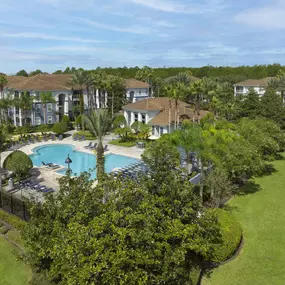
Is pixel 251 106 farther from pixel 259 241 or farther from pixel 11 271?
pixel 11 271

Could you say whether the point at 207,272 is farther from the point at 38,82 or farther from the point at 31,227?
the point at 38,82

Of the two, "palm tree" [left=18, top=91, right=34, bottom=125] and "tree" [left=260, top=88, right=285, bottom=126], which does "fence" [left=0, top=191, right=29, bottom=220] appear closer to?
"palm tree" [left=18, top=91, right=34, bottom=125]

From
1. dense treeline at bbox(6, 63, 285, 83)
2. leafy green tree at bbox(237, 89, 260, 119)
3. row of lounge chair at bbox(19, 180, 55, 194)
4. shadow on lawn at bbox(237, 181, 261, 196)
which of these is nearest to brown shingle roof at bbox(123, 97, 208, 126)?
leafy green tree at bbox(237, 89, 260, 119)

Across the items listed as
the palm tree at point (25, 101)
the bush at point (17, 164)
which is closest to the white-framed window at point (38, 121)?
the palm tree at point (25, 101)

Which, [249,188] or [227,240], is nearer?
[227,240]

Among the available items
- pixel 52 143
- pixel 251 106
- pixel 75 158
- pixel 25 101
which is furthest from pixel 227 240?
pixel 25 101
